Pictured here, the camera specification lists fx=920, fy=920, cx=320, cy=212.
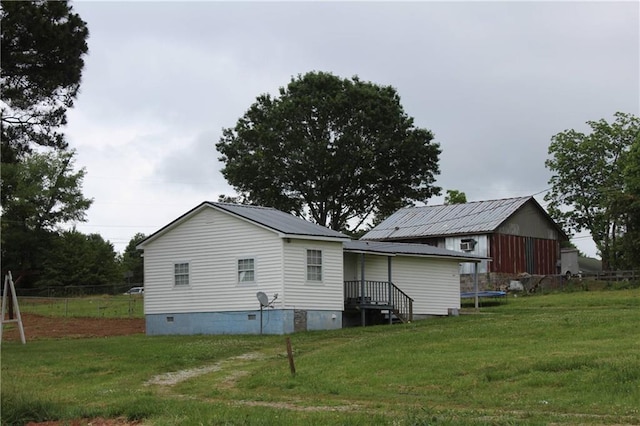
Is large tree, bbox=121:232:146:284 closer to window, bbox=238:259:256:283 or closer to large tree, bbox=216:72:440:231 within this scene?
large tree, bbox=216:72:440:231

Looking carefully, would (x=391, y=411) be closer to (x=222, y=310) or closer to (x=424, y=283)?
(x=222, y=310)

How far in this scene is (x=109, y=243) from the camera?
86688 mm

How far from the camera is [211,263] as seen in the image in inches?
1379

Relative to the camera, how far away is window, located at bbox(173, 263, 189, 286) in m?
35.8

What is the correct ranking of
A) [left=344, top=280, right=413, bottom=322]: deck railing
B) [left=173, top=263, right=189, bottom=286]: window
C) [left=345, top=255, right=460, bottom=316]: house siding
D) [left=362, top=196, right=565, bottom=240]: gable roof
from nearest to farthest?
[left=173, top=263, right=189, bottom=286]: window, [left=344, top=280, right=413, bottom=322]: deck railing, [left=345, top=255, right=460, bottom=316]: house siding, [left=362, top=196, right=565, bottom=240]: gable roof

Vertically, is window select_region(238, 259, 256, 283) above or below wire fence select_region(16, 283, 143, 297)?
above

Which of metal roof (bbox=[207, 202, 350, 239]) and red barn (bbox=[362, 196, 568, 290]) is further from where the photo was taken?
red barn (bbox=[362, 196, 568, 290])

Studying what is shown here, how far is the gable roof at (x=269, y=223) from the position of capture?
33375 mm

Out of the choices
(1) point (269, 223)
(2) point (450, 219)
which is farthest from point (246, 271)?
(2) point (450, 219)

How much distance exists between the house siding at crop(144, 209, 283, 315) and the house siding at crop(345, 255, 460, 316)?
5200mm

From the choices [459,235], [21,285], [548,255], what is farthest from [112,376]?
[21,285]

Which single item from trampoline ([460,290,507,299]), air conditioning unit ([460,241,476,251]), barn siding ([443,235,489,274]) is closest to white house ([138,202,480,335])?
trampoline ([460,290,507,299])

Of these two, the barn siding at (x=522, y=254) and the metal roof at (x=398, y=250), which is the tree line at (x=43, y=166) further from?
the barn siding at (x=522, y=254)

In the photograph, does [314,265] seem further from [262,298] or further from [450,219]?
[450,219]
